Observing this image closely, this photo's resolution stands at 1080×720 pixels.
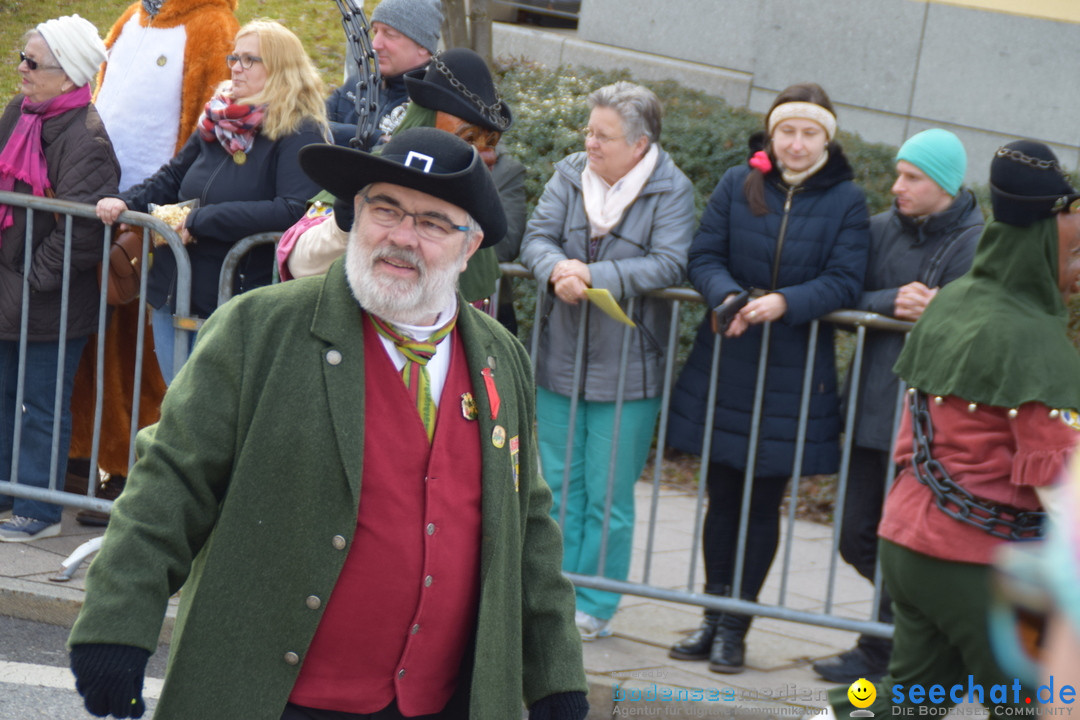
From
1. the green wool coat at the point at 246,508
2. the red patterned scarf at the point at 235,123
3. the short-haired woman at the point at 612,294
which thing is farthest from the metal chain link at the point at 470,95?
the green wool coat at the point at 246,508

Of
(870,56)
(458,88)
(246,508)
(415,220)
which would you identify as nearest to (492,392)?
(415,220)

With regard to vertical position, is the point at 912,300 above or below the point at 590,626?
above

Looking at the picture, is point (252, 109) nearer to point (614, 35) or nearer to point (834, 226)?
point (834, 226)

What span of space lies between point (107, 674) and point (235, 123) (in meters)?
3.50

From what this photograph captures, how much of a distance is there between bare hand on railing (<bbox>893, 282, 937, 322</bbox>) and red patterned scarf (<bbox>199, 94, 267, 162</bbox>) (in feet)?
8.76

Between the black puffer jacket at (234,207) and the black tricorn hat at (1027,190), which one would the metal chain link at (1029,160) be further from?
the black puffer jacket at (234,207)

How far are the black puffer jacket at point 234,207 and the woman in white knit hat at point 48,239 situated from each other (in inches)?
13.8

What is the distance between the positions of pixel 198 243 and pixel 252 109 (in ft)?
1.98

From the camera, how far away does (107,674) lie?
242 cm

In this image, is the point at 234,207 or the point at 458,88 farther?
the point at 234,207

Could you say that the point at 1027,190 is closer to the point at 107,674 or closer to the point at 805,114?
the point at 805,114

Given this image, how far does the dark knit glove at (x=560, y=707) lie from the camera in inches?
114

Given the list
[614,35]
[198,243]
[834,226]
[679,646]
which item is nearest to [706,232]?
[834,226]

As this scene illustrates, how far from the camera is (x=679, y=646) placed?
5.34m
